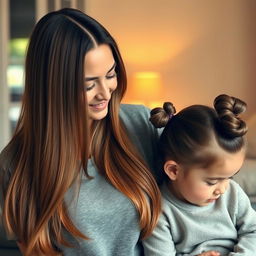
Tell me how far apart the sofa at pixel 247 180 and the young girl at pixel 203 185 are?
16.6 inches

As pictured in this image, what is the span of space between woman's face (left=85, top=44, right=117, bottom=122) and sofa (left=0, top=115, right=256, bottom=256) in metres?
0.76

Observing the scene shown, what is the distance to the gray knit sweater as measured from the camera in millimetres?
1249

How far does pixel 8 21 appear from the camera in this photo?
342 centimetres

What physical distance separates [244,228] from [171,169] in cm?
25

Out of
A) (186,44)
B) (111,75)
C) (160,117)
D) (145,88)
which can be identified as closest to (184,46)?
(186,44)

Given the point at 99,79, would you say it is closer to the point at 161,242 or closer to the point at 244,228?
the point at 161,242

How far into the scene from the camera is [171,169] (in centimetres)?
125

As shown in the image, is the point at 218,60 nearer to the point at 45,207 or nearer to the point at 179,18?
the point at 179,18

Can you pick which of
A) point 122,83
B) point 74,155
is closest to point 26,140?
point 74,155

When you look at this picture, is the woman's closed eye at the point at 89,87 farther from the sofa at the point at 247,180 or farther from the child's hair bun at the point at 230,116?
the sofa at the point at 247,180

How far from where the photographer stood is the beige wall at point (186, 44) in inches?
172

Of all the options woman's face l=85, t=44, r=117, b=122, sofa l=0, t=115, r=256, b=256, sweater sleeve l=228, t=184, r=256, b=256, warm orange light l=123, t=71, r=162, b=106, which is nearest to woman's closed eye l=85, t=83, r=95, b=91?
woman's face l=85, t=44, r=117, b=122

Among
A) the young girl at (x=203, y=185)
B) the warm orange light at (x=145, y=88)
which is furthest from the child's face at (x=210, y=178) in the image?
the warm orange light at (x=145, y=88)

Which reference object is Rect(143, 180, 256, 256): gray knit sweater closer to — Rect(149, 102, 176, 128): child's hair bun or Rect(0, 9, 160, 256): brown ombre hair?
Rect(0, 9, 160, 256): brown ombre hair
